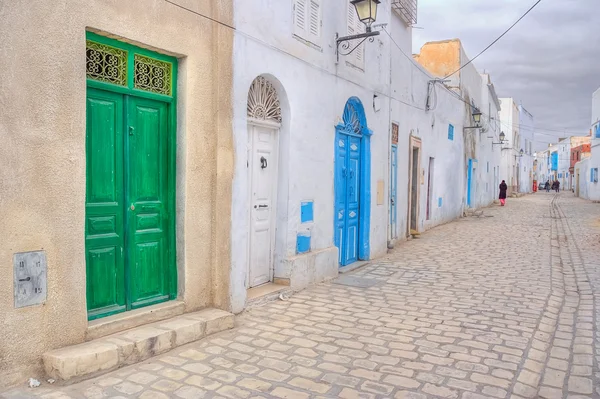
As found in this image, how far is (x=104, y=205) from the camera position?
4.28 meters

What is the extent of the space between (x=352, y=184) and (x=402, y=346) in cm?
451

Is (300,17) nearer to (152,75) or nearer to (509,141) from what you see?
(152,75)

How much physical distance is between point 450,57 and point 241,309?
54.2ft

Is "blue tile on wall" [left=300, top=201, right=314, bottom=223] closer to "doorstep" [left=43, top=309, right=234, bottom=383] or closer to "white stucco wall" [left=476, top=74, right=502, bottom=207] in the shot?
"doorstep" [left=43, top=309, right=234, bottom=383]

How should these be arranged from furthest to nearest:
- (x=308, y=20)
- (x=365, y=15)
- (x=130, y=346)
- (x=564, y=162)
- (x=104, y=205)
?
(x=564, y=162) → (x=365, y=15) → (x=308, y=20) → (x=104, y=205) → (x=130, y=346)

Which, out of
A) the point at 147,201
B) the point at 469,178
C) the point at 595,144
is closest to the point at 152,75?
the point at 147,201

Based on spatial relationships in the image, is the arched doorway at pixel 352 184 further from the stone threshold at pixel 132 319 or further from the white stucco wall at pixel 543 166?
the white stucco wall at pixel 543 166

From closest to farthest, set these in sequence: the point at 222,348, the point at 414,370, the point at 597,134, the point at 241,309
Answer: the point at 414,370, the point at 222,348, the point at 241,309, the point at 597,134

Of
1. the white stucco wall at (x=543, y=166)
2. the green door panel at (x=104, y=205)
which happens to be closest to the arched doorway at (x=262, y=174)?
the green door panel at (x=104, y=205)

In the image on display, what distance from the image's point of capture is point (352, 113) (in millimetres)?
8742

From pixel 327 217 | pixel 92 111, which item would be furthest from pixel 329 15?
pixel 92 111

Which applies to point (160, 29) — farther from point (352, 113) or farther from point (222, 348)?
point (352, 113)

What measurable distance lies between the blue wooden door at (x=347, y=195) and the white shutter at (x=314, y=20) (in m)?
1.66

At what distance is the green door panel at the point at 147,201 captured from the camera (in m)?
4.54
